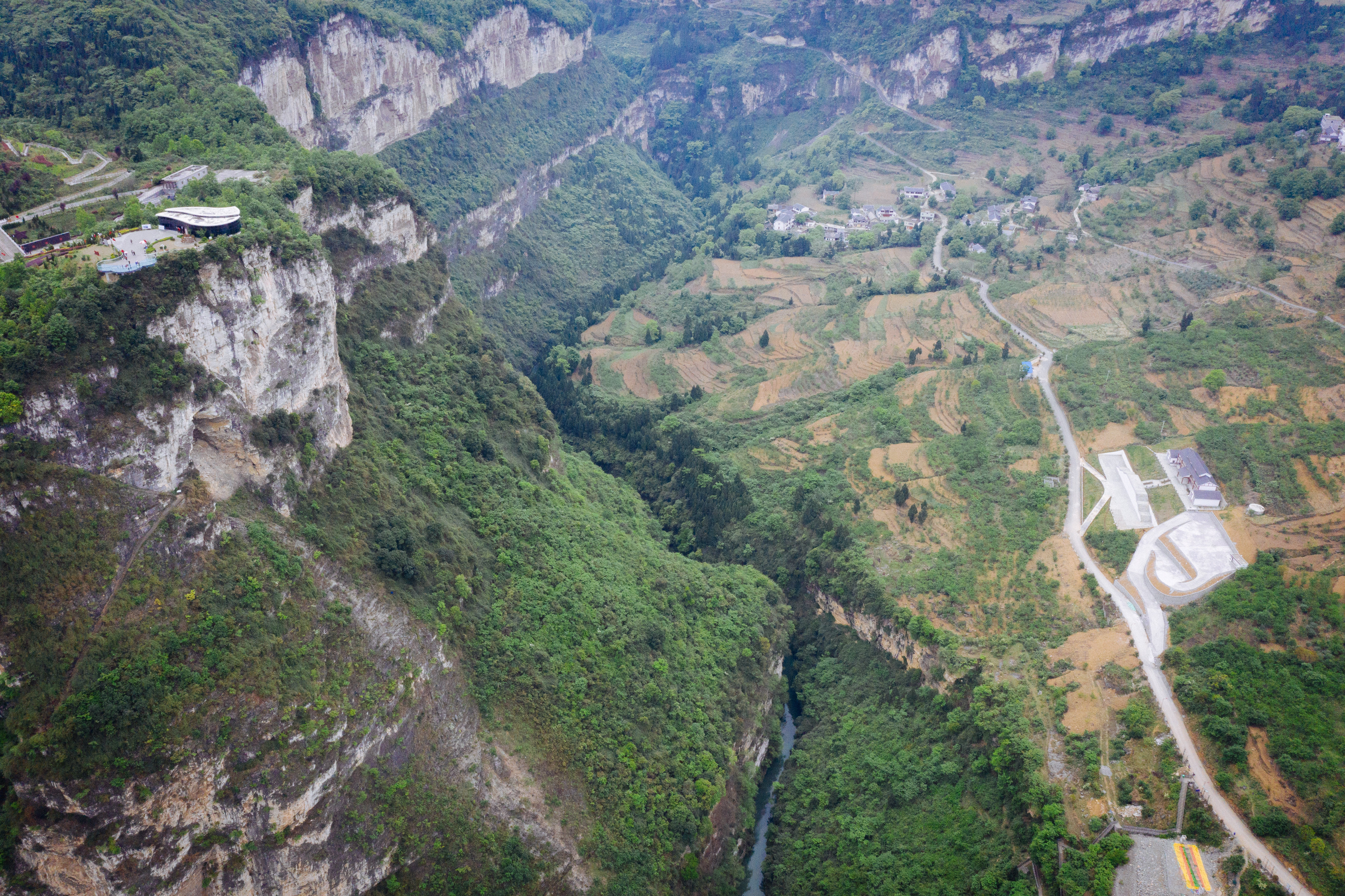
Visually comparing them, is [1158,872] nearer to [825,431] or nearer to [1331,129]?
[825,431]

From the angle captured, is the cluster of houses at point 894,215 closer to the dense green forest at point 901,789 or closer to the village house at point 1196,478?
the village house at point 1196,478

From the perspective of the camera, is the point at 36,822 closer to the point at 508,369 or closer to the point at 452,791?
the point at 452,791

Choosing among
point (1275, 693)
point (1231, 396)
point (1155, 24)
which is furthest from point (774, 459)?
point (1155, 24)

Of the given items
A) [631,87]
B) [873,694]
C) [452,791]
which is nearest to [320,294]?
[452,791]

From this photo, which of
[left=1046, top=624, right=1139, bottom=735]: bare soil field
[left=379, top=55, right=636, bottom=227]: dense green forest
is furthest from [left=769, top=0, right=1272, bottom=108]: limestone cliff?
[left=1046, top=624, right=1139, bottom=735]: bare soil field

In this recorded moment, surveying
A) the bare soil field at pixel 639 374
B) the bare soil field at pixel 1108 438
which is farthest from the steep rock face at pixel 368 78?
the bare soil field at pixel 1108 438

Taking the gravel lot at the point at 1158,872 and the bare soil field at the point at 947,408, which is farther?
the bare soil field at the point at 947,408
